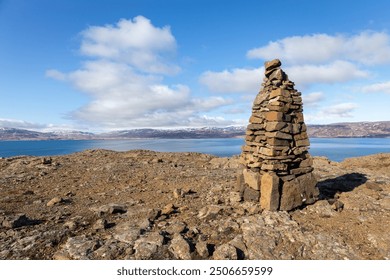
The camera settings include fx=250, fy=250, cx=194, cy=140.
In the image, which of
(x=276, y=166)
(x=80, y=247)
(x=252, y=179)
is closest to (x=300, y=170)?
(x=276, y=166)

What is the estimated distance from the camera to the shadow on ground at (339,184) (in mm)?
13884

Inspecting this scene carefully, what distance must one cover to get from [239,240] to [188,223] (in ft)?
7.47

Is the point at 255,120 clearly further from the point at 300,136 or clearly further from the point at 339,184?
the point at 339,184

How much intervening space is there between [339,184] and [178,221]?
435 inches

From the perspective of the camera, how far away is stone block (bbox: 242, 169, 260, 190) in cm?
1191

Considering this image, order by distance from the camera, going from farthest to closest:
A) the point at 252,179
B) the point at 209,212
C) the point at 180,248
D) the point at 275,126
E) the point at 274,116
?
the point at 252,179, the point at 274,116, the point at 275,126, the point at 209,212, the point at 180,248

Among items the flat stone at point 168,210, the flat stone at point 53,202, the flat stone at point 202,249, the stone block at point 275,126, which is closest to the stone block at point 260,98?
the stone block at point 275,126

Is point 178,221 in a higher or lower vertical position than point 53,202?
lower

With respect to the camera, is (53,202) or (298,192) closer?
(298,192)

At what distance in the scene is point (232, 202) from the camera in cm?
1223

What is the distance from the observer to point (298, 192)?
11539mm

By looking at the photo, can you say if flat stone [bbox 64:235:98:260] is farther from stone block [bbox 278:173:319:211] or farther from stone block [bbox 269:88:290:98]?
stone block [bbox 269:88:290:98]

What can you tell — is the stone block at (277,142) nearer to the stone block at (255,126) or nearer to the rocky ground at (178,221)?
the stone block at (255,126)

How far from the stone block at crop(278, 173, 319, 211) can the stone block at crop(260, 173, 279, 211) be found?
35 cm
